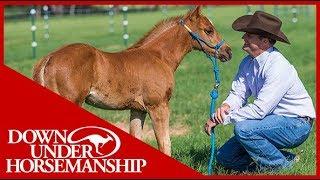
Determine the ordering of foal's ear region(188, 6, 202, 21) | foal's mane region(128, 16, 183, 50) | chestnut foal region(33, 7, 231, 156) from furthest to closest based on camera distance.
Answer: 1. foal's mane region(128, 16, 183, 50)
2. foal's ear region(188, 6, 202, 21)
3. chestnut foal region(33, 7, 231, 156)

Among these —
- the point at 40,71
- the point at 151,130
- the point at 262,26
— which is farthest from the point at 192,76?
the point at 40,71

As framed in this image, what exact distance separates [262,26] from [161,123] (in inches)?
55.0

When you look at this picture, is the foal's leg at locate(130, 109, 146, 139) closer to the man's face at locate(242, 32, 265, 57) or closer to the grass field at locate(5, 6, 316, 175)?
the grass field at locate(5, 6, 316, 175)

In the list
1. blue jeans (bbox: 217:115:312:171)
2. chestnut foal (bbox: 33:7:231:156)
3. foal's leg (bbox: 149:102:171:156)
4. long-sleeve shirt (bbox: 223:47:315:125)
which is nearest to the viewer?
A: chestnut foal (bbox: 33:7:231:156)

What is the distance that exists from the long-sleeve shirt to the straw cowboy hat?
0.16 metres

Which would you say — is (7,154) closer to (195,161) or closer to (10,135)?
(10,135)

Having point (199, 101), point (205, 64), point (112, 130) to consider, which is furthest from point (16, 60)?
point (112, 130)

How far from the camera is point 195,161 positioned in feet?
24.2

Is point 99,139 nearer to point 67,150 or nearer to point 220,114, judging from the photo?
point 67,150

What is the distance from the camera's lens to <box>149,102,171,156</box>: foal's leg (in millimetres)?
6941

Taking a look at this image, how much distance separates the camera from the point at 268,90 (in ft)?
21.1

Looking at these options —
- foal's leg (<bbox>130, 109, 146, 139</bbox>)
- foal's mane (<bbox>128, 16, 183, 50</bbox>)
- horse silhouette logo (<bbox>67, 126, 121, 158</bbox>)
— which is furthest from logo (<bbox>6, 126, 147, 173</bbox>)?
foal's mane (<bbox>128, 16, 183, 50</bbox>)

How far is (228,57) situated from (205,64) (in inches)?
391

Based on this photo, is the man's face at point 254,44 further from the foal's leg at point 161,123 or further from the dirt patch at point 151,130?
the dirt patch at point 151,130
